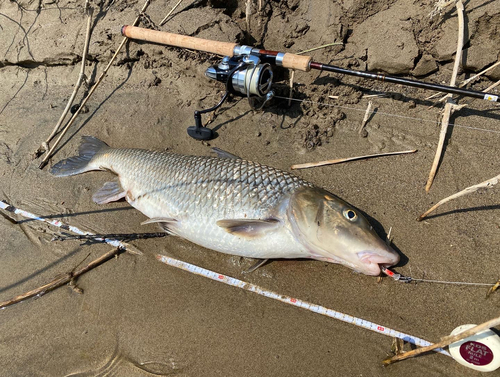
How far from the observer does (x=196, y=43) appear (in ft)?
12.0

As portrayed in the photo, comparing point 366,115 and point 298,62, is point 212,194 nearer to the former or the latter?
point 298,62

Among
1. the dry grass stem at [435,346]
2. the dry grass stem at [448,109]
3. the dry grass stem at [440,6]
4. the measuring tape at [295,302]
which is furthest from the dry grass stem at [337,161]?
the dry grass stem at [435,346]

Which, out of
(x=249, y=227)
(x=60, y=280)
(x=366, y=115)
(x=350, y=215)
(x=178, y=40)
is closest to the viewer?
(x=350, y=215)

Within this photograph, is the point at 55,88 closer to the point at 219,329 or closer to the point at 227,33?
the point at 227,33

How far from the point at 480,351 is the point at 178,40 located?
4.37 meters

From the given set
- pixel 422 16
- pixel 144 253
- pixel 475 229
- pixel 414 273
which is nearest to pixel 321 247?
pixel 414 273

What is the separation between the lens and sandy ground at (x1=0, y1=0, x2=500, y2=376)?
7.61 ft

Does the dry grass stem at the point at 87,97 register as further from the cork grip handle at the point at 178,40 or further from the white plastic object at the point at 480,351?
the white plastic object at the point at 480,351

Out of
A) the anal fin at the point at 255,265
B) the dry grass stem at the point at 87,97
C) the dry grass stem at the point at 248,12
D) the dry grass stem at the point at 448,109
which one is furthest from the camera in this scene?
the dry grass stem at the point at 248,12

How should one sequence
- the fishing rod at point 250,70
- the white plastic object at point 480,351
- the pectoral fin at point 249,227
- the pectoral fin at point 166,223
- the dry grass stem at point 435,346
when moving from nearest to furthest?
the dry grass stem at point 435,346 < the white plastic object at point 480,351 < the pectoral fin at point 249,227 < the pectoral fin at point 166,223 < the fishing rod at point 250,70

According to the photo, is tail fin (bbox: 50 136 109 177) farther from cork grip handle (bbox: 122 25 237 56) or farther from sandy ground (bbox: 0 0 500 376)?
cork grip handle (bbox: 122 25 237 56)

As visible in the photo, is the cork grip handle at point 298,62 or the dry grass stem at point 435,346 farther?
the cork grip handle at point 298,62

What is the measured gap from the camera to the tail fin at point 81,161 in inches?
139

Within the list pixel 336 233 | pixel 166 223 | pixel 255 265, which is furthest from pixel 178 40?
A: pixel 336 233
